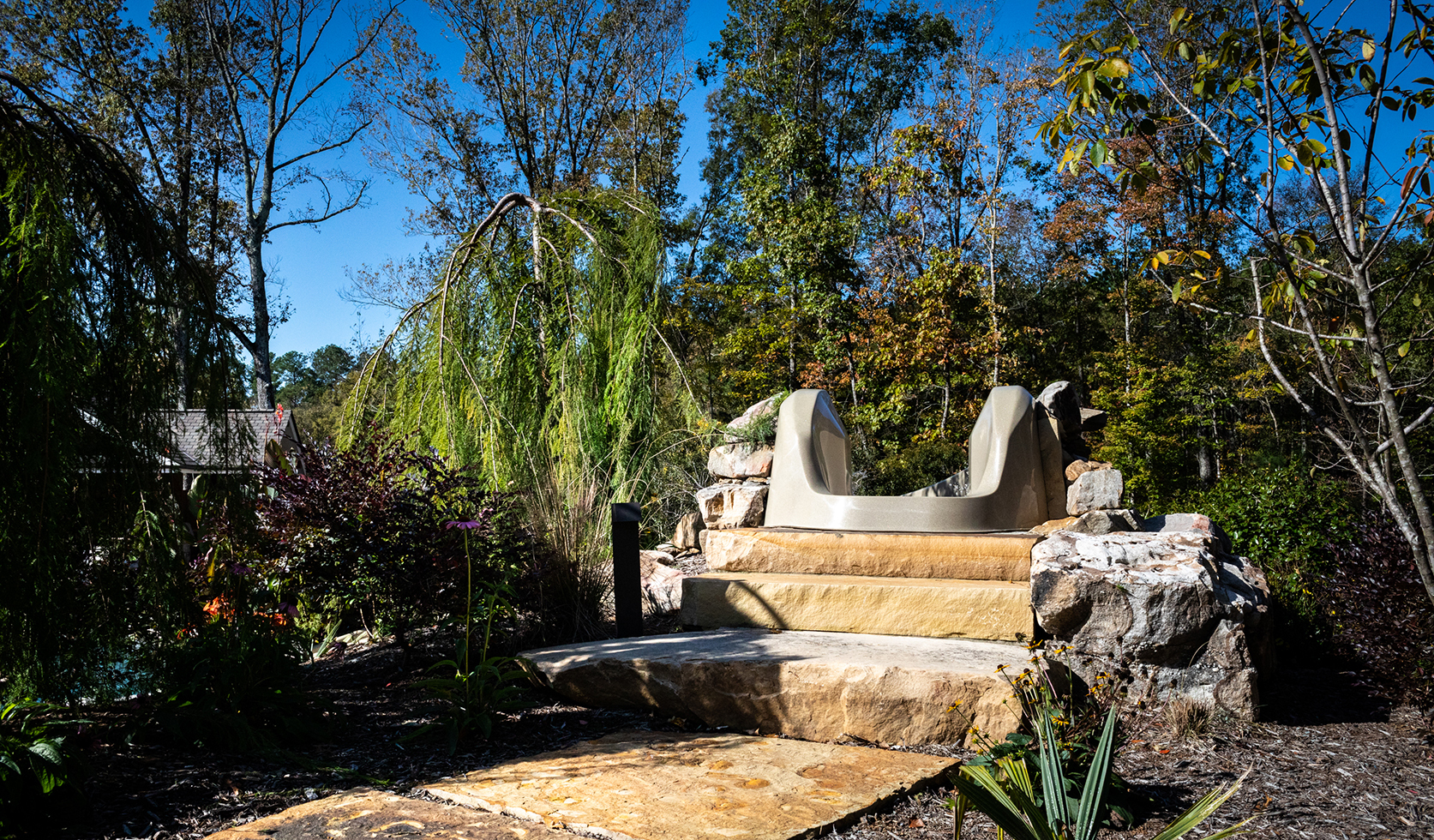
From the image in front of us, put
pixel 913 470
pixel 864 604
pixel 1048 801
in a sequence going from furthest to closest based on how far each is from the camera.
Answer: pixel 913 470 → pixel 864 604 → pixel 1048 801

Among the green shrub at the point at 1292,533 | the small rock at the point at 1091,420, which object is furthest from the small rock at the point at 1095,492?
the small rock at the point at 1091,420

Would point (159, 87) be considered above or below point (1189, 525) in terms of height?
above

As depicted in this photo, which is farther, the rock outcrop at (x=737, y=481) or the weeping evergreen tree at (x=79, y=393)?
the rock outcrop at (x=737, y=481)

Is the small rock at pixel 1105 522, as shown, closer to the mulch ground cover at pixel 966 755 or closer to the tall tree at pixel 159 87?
the mulch ground cover at pixel 966 755

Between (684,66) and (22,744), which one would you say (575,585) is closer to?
(22,744)

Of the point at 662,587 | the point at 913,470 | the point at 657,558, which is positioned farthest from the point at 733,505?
the point at 913,470

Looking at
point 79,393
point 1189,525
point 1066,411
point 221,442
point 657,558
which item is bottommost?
point 657,558

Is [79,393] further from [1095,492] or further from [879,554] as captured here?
[1095,492]

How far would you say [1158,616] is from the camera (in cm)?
344

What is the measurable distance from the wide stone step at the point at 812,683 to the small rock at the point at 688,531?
11.1 feet

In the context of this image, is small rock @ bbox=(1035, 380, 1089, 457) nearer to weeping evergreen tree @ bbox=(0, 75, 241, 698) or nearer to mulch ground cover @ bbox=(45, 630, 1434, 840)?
mulch ground cover @ bbox=(45, 630, 1434, 840)

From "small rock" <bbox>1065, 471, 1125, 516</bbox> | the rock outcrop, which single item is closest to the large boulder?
"small rock" <bbox>1065, 471, 1125, 516</bbox>

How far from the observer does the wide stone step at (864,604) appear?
4.14 m

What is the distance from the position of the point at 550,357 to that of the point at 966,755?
146 inches
